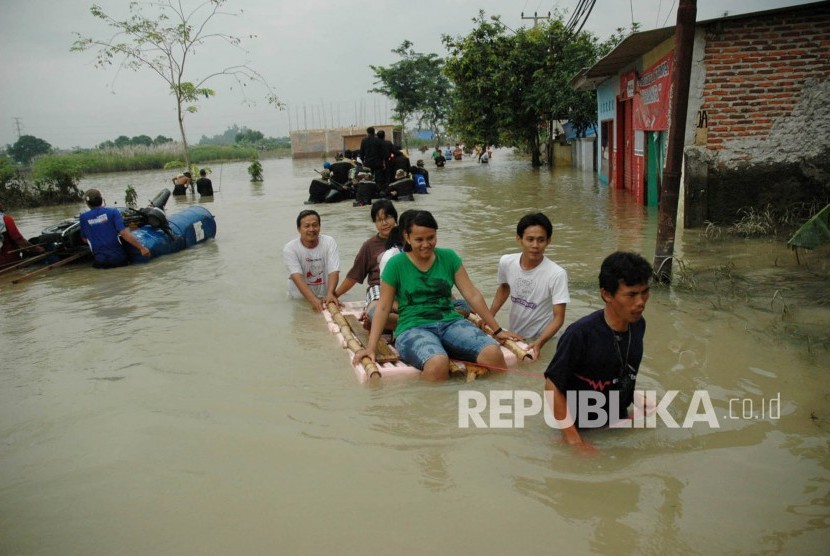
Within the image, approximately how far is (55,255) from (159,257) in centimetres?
147

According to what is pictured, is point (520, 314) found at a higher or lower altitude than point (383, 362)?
higher

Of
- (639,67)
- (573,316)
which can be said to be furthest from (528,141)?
(573,316)

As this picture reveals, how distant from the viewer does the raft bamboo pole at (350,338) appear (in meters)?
4.41

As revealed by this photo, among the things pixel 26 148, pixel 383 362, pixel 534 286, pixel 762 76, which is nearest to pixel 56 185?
pixel 762 76

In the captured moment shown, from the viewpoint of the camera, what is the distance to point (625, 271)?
2.93 metres

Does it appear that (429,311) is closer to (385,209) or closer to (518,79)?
(385,209)

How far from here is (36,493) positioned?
339cm

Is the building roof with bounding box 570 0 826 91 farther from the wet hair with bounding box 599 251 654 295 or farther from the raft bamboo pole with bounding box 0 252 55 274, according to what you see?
the raft bamboo pole with bounding box 0 252 55 274

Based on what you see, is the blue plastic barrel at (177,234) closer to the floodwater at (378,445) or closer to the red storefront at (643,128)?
the floodwater at (378,445)

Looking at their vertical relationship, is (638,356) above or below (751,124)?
below

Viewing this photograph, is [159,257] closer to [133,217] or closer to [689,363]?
[133,217]

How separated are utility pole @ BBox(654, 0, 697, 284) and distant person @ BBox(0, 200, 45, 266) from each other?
8700 millimetres

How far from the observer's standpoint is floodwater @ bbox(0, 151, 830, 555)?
2.87m

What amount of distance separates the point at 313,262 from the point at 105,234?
14.8ft
